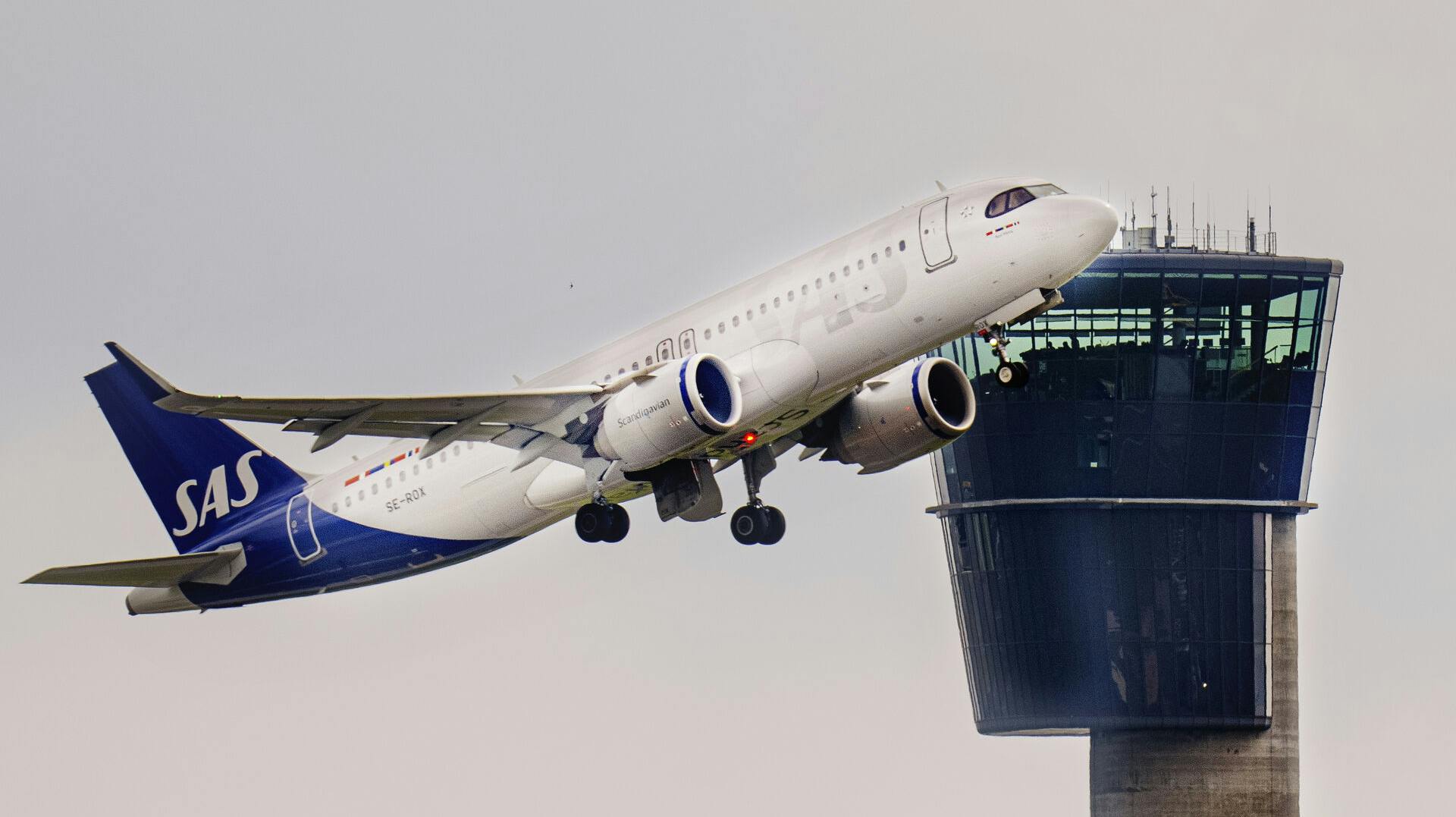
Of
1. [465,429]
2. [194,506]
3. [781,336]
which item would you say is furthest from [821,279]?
[194,506]

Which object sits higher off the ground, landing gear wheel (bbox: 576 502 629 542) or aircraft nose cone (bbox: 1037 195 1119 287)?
aircraft nose cone (bbox: 1037 195 1119 287)

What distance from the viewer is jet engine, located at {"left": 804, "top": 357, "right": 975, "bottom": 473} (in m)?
66.6

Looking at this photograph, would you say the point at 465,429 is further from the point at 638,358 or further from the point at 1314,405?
the point at 1314,405

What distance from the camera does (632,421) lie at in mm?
61312

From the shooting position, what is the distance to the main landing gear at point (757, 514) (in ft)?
225

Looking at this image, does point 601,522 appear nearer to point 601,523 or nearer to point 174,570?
point 601,523

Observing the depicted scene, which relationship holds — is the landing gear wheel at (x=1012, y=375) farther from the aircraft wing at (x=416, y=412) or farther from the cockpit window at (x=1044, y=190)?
the aircraft wing at (x=416, y=412)

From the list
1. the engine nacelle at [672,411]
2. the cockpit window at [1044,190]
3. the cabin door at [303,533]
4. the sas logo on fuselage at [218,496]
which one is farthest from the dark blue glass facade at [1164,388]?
the cockpit window at [1044,190]

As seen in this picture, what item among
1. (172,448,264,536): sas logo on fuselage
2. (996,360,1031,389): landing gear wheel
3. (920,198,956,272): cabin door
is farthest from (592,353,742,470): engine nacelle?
(172,448,264,536): sas logo on fuselage

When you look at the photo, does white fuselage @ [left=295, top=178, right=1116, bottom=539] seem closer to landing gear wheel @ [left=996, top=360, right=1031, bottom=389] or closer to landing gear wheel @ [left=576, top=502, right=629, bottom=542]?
landing gear wheel @ [left=576, top=502, right=629, bottom=542]

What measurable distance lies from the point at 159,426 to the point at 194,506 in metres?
2.79

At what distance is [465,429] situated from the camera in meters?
64.5

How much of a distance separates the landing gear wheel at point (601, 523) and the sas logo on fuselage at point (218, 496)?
13.2 metres

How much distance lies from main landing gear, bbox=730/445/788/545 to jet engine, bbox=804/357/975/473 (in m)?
2.26
